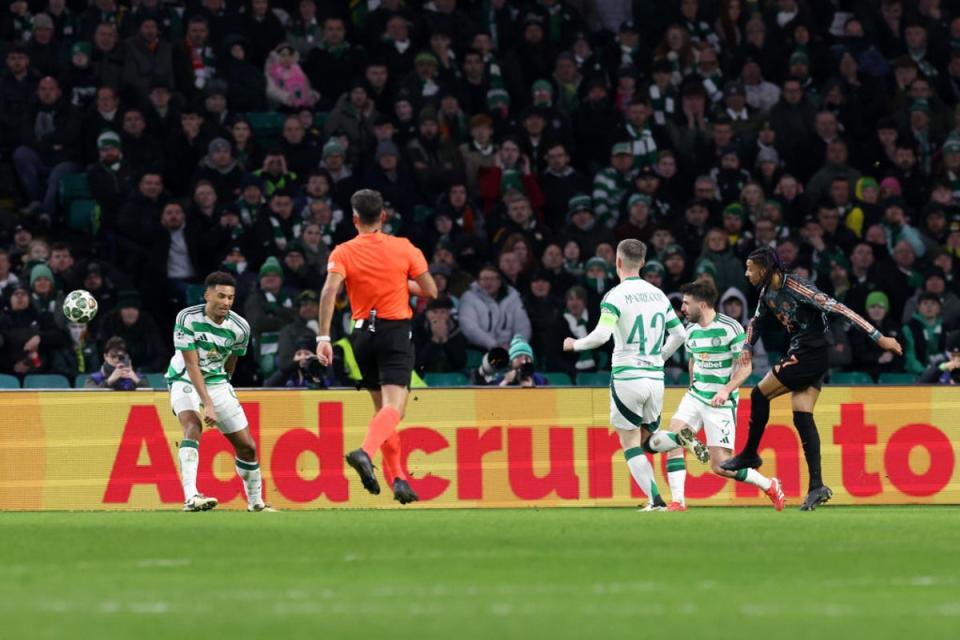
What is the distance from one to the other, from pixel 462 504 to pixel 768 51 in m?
11.2

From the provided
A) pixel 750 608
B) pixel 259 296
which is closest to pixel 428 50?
pixel 259 296

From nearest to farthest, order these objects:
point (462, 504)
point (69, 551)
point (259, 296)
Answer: point (69, 551) → point (462, 504) → point (259, 296)

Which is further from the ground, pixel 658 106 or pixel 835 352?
pixel 658 106

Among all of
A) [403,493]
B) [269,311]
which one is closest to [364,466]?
[403,493]

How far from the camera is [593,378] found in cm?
2139

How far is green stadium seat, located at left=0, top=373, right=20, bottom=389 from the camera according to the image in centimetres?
1952

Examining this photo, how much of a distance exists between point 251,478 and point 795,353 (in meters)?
4.47

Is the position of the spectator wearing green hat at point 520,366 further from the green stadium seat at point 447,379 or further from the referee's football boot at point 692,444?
the referee's football boot at point 692,444

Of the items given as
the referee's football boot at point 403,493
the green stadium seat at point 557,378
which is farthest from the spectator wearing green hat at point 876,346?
the referee's football boot at point 403,493

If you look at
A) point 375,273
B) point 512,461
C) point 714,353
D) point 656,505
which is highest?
point 375,273

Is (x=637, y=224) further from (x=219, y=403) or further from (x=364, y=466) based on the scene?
(x=364, y=466)

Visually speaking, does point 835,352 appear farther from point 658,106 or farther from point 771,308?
point 771,308

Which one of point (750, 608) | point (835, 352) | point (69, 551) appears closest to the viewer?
point (750, 608)

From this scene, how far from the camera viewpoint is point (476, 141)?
78.5ft
